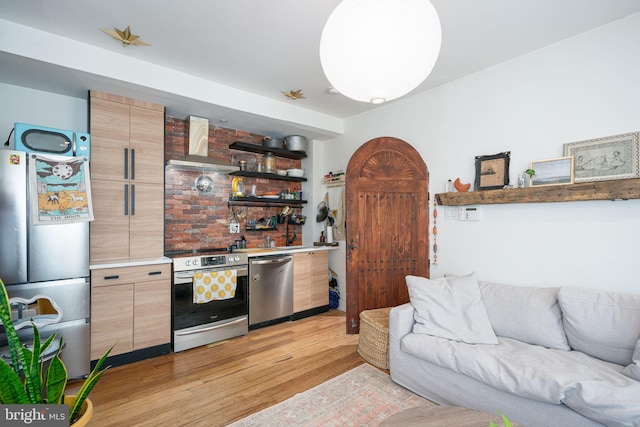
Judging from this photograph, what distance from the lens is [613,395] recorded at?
1475 millimetres

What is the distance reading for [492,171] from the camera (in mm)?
2830

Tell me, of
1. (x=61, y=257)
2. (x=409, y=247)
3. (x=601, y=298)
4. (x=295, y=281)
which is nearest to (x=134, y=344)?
(x=61, y=257)

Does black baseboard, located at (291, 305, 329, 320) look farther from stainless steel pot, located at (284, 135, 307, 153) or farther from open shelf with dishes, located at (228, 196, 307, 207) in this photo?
stainless steel pot, located at (284, 135, 307, 153)

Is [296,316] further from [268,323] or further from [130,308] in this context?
[130,308]

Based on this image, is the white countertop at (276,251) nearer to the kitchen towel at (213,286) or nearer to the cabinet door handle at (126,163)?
the kitchen towel at (213,286)

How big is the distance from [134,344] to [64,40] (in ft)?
8.65

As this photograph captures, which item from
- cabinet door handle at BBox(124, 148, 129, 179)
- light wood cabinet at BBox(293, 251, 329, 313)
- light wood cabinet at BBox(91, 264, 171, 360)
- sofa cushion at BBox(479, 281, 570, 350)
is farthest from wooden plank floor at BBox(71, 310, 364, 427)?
cabinet door handle at BBox(124, 148, 129, 179)

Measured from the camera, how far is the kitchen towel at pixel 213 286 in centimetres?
309

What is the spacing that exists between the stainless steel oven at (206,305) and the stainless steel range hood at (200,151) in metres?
1.02

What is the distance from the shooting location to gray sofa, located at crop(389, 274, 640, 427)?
1579 mm

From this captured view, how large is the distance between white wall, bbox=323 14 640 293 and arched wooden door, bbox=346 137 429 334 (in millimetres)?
252

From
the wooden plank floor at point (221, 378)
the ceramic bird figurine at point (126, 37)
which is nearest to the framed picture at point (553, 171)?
the wooden plank floor at point (221, 378)

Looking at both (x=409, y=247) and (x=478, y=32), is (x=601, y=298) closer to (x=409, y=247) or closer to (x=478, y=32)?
(x=409, y=247)

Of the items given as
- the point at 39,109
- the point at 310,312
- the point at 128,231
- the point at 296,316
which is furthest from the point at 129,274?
the point at 310,312
